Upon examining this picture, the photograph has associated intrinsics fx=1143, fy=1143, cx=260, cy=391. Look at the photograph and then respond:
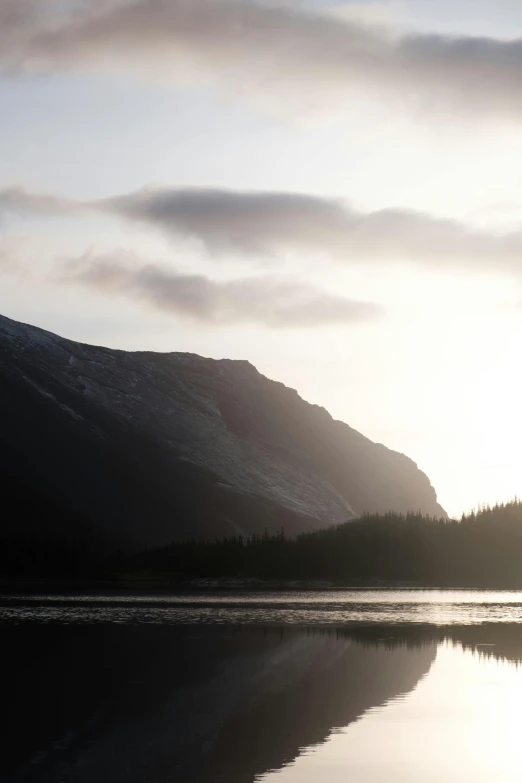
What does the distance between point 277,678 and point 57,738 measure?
836 inches

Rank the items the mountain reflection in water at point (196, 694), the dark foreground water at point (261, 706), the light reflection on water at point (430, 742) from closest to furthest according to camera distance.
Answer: the light reflection on water at point (430, 742), the dark foreground water at point (261, 706), the mountain reflection in water at point (196, 694)

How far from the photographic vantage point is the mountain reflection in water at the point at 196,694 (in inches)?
1495

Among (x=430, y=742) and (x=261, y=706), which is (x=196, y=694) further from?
(x=430, y=742)

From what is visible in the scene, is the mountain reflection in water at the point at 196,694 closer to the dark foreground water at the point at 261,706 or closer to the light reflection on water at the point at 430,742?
the dark foreground water at the point at 261,706

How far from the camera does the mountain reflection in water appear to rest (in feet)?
125

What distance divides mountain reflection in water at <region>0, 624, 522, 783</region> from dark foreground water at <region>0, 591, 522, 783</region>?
0.10 m

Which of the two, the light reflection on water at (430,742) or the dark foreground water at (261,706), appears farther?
the dark foreground water at (261,706)

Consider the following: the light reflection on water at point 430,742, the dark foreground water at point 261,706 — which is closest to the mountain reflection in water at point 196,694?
the dark foreground water at point 261,706

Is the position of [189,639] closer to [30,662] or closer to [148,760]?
[30,662]

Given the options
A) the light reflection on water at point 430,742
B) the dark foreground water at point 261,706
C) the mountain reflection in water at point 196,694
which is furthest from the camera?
the mountain reflection in water at point 196,694

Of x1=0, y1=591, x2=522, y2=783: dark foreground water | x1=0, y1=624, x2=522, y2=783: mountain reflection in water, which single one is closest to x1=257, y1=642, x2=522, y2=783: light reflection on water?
x1=0, y1=591, x2=522, y2=783: dark foreground water

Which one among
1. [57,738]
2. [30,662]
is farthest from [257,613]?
[57,738]

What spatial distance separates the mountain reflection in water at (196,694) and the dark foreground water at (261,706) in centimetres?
10

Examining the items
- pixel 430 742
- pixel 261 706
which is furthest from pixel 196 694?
pixel 430 742
